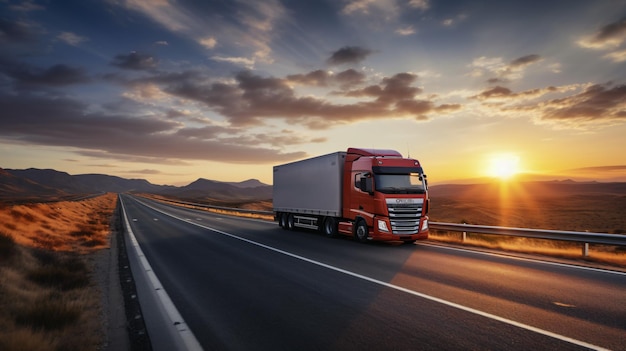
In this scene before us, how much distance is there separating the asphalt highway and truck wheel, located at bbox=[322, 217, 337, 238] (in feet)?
17.3

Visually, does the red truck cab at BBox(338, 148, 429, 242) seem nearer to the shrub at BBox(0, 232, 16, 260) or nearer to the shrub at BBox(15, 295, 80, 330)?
the shrub at BBox(15, 295, 80, 330)

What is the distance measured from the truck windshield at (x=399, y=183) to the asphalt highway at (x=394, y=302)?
3.31 metres

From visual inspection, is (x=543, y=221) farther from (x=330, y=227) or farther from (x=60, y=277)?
(x=60, y=277)

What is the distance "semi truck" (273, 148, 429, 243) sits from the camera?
1403 centimetres

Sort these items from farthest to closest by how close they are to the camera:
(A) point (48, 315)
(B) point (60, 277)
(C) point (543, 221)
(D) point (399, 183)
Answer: (C) point (543, 221) → (D) point (399, 183) → (B) point (60, 277) → (A) point (48, 315)

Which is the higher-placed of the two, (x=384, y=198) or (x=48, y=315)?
(x=384, y=198)

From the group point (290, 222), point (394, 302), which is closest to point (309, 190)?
→ point (290, 222)

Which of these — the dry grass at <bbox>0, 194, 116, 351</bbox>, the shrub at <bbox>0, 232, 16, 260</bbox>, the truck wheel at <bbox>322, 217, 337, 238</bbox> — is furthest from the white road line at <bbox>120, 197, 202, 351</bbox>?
the truck wheel at <bbox>322, 217, 337, 238</bbox>

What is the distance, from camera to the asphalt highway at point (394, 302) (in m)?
4.77

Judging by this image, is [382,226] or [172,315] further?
[382,226]

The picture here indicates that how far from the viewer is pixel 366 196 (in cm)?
1486

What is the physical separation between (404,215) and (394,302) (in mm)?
7907

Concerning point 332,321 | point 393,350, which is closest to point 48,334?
point 332,321

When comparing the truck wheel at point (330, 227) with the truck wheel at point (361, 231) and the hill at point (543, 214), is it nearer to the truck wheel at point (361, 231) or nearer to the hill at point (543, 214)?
the truck wheel at point (361, 231)
